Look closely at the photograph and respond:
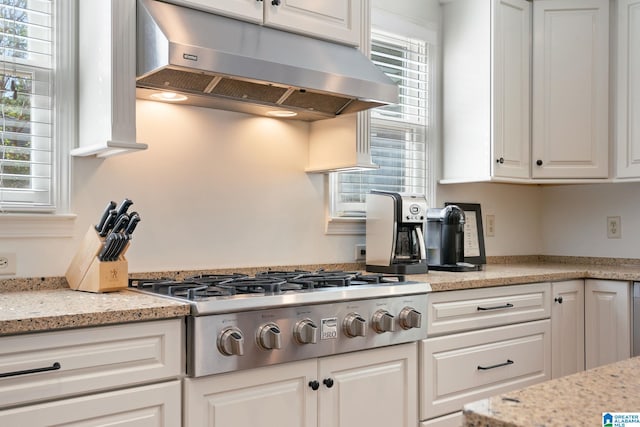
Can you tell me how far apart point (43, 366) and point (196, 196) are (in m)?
1.13

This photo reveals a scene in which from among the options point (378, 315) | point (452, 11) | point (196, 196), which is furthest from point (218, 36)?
point (452, 11)

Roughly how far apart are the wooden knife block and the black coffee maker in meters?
1.63

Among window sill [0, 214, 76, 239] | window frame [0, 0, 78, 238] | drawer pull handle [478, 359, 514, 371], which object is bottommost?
drawer pull handle [478, 359, 514, 371]

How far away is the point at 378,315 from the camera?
85.7 inches

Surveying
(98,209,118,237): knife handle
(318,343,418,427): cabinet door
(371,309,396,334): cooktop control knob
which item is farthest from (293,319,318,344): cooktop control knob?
(98,209,118,237): knife handle

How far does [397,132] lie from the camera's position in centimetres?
336

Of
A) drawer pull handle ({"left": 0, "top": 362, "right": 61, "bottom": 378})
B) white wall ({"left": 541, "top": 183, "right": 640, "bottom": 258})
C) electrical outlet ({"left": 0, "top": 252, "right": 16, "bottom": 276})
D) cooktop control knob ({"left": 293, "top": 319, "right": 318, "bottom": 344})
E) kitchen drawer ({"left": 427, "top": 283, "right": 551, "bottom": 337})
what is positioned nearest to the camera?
drawer pull handle ({"left": 0, "top": 362, "right": 61, "bottom": 378})

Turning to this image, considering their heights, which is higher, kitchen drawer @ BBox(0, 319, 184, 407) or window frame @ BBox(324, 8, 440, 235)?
window frame @ BBox(324, 8, 440, 235)

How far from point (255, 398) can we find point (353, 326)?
42 cm

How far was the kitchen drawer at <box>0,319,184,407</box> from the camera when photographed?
1.47 meters

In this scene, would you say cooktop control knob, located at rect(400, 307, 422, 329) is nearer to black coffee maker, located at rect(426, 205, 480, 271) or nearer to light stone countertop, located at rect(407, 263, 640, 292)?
light stone countertop, located at rect(407, 263, 640, 292)

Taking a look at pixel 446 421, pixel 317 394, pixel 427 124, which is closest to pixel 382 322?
pixel 317 394

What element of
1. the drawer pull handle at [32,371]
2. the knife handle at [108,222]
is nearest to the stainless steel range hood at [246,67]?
the knife handle at [108,222]

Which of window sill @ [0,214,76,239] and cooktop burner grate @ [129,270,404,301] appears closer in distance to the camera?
cooktop burner grate @ [129,270,404,301]
